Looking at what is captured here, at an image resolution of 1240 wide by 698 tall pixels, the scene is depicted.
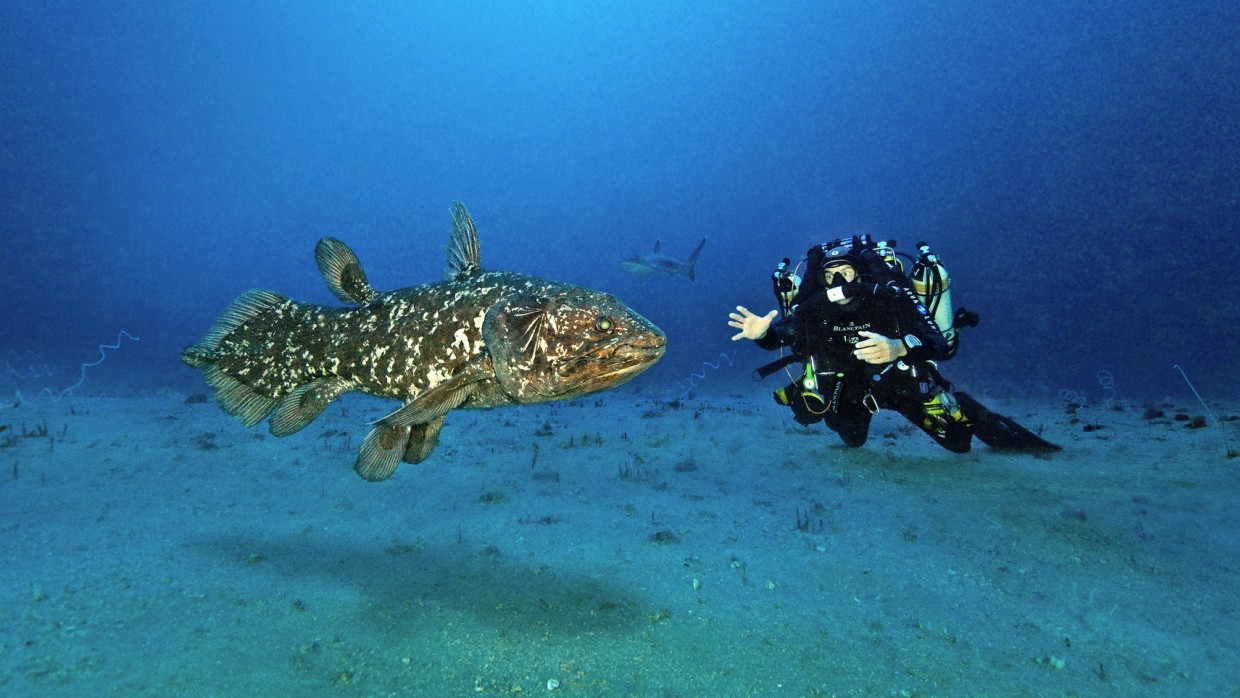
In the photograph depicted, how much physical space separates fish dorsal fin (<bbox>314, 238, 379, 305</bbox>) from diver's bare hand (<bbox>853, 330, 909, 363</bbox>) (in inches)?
208

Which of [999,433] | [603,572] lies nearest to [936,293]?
[999,433]

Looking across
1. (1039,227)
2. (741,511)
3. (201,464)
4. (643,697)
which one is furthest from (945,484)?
(1039,227)

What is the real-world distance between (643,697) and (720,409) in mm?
9465

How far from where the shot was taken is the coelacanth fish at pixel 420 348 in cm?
238

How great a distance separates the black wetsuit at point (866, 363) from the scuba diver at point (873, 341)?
0.01 m

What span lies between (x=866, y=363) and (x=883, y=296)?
3.22ft

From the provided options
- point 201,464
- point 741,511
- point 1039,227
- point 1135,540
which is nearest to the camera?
point 1135,540

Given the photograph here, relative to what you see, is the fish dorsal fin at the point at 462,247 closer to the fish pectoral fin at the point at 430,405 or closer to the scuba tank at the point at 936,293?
the fish pectoral fin at the point at 430,405

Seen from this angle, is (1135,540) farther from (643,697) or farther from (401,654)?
(401,654)

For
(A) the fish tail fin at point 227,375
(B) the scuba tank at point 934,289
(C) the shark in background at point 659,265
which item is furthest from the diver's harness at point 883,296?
(C) the shark in background at point 659,265

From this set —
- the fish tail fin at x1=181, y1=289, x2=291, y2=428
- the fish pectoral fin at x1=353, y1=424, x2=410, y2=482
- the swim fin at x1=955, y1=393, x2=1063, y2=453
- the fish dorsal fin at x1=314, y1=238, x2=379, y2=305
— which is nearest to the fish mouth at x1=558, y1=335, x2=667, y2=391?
the fish pectoral fin at x1=353, y1=424, x2=410, y2=482

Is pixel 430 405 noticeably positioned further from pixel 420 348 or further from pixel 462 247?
pixel 462 247

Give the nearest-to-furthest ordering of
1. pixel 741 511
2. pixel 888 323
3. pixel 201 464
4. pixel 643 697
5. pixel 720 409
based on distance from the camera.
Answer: pixel 643 697
pixel 741 511
pixel 201 464
pixel 888 323
pixel 720 409

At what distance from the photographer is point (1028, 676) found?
2.94 m
